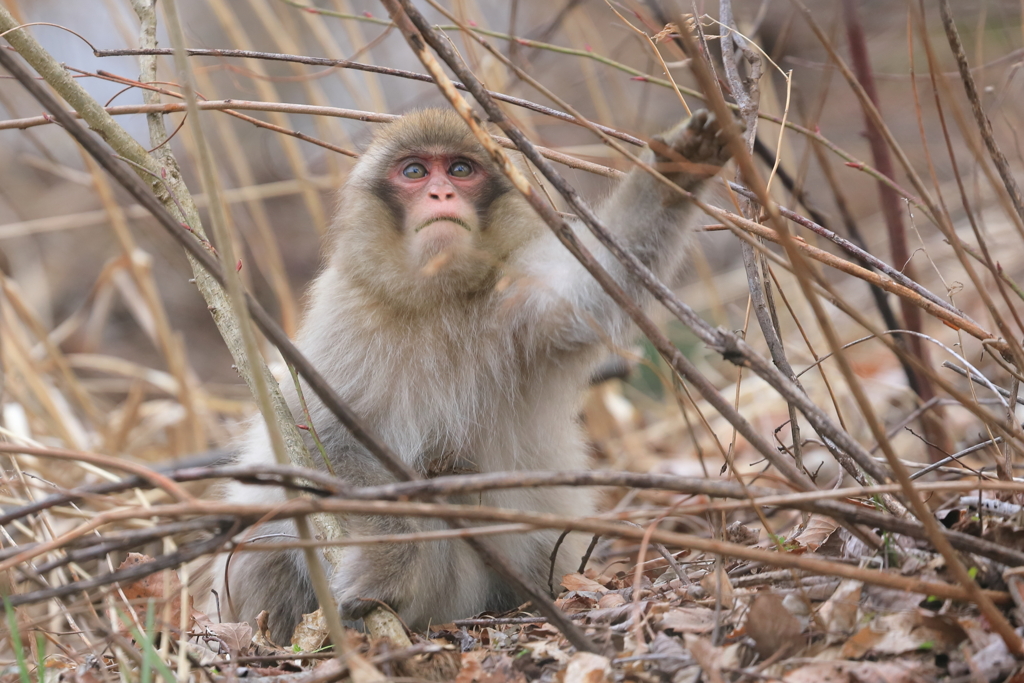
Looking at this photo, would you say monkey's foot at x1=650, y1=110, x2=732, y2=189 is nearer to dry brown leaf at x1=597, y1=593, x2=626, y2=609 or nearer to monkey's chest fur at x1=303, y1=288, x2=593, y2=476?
monkey's chest fur at x1=303, y1=288, x2=593, y2=476

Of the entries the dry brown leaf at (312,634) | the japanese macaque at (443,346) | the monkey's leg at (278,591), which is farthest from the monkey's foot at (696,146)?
the monkey's leg at (278,591)

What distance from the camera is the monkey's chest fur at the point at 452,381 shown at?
267 centimetres

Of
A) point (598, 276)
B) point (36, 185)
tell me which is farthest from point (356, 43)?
point (36, 185)

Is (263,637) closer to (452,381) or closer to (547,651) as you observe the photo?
(452,381)

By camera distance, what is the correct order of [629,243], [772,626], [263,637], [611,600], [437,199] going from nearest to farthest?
[772,626] → [611,600] → [629,243] → [263,637] → [437,199]

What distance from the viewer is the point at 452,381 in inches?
106

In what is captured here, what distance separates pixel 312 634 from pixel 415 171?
4.62 ft

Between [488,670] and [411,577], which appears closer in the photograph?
[488,670]

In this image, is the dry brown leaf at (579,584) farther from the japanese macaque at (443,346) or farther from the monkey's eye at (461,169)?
the monkey's eye at (461,169)

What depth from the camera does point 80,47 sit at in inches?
303

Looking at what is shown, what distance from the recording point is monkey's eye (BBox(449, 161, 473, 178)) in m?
2.83

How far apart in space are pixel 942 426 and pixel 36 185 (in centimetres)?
838

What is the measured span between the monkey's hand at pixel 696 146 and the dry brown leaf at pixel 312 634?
144cm

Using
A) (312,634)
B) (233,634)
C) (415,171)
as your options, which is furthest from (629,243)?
(233,634)
